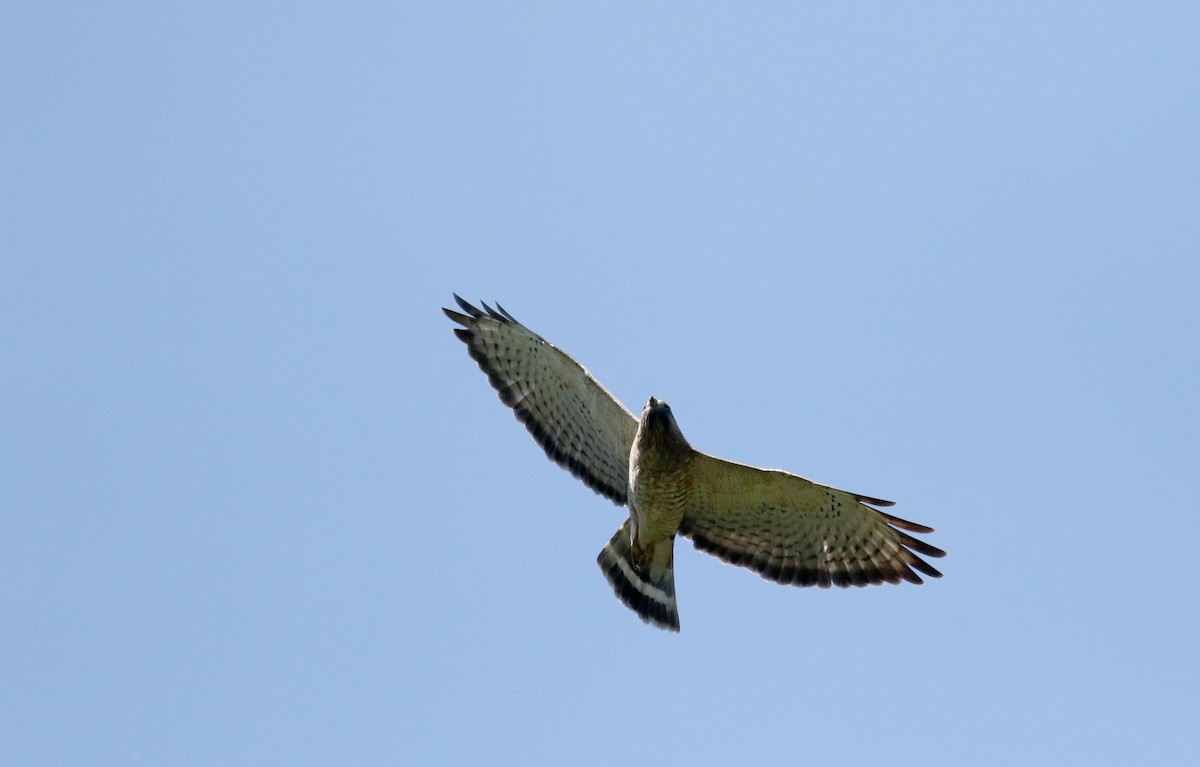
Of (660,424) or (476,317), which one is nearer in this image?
(660,424)

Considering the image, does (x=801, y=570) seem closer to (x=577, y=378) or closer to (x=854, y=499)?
(x=854, y=499)

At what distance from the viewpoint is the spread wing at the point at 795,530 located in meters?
10.9

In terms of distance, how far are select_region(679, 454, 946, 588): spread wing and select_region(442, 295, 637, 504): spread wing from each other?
0.75 meters

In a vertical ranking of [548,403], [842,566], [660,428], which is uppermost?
[548,403]

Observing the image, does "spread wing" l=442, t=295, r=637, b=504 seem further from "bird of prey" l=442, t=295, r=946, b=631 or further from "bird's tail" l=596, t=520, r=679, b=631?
"bird's tail" l=596, t=520, r=679, b=631

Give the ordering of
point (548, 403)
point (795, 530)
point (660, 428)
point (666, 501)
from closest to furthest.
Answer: point (660, 428) < point (666, 501) < point (795, 530) < point (548, 403)

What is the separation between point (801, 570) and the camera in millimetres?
11352

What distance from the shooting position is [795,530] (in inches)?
445

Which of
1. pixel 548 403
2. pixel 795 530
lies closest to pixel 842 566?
pixel 795 530

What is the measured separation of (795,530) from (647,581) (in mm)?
1285

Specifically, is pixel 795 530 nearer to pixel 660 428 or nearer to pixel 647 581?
pixel 647 581

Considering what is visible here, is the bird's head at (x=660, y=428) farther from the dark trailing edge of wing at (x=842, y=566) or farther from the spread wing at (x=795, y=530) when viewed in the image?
the dark trailing edge of wing at (x=842, y=566)

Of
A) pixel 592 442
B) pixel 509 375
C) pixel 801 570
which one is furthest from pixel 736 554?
pixel 509 375

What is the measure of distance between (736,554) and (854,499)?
111cm
